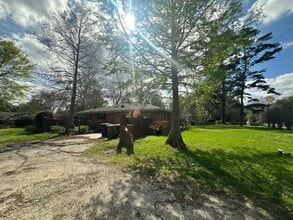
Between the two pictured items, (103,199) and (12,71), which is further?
(12,71)

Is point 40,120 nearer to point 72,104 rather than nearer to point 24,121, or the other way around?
point 72,104

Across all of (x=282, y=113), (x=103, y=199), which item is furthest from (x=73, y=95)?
(x=282, y=113)

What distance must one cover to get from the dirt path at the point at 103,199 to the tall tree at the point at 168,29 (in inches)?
204

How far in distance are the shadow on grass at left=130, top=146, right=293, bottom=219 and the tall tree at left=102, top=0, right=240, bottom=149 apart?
2359mm

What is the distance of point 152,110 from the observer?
20953mm

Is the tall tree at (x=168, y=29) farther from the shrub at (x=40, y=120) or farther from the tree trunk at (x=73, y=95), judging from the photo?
the shrub at (x=40, y=120)

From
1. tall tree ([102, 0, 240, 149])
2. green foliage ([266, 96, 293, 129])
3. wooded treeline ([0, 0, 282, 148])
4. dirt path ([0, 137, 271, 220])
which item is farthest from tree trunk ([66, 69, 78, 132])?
green foliage ([266, 96, 293, 129])

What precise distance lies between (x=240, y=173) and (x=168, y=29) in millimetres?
6346

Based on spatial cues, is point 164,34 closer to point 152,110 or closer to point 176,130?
point 176,130

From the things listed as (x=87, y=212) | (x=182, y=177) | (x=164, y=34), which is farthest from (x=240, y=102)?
(x=87, y=212)

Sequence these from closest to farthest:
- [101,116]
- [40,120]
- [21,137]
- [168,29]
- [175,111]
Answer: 1. [168,29]
2. [175,111]
3. [21,137]
4. [40,120]
5. [101,116]

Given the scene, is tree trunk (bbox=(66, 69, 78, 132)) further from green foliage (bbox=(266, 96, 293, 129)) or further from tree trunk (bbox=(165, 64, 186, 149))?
green foliage (bbox=(266, 96, 293, 129))

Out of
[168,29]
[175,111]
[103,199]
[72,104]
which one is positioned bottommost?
[103,199]

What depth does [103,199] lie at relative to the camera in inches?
157
